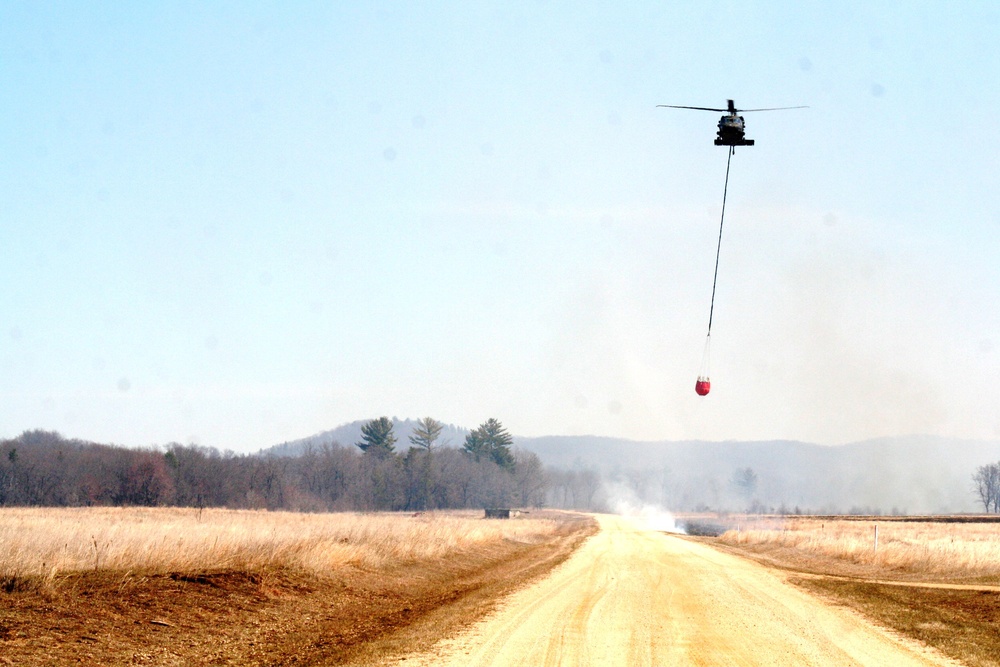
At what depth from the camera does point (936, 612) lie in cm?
1722

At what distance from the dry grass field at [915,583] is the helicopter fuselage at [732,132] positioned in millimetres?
10958

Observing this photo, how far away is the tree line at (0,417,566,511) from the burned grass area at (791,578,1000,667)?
96.6 m

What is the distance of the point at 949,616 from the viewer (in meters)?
16.6

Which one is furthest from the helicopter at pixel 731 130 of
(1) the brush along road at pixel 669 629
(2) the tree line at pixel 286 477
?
(2) the tree line at pixel 286 477

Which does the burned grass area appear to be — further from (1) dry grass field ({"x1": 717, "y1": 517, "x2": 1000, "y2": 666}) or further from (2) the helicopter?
(2) the helicopter

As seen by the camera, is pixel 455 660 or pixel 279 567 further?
pixel 279 567

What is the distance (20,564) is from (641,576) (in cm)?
1660

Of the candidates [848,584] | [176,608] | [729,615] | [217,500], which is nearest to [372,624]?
[176,608]

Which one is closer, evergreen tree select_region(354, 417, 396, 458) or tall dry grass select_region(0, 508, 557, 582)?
tall dry grass select_region(0, 508, 557, 582)

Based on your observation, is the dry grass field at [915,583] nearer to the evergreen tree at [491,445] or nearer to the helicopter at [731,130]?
the helicopter at [731,130]

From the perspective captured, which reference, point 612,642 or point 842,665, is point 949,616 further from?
point 612,642

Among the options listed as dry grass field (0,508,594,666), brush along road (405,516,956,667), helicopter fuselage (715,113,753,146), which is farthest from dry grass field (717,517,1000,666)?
helicopter fuselage (715,113,753,146)

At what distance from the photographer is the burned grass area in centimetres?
1326

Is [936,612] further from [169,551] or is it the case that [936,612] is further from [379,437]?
[379,437]
